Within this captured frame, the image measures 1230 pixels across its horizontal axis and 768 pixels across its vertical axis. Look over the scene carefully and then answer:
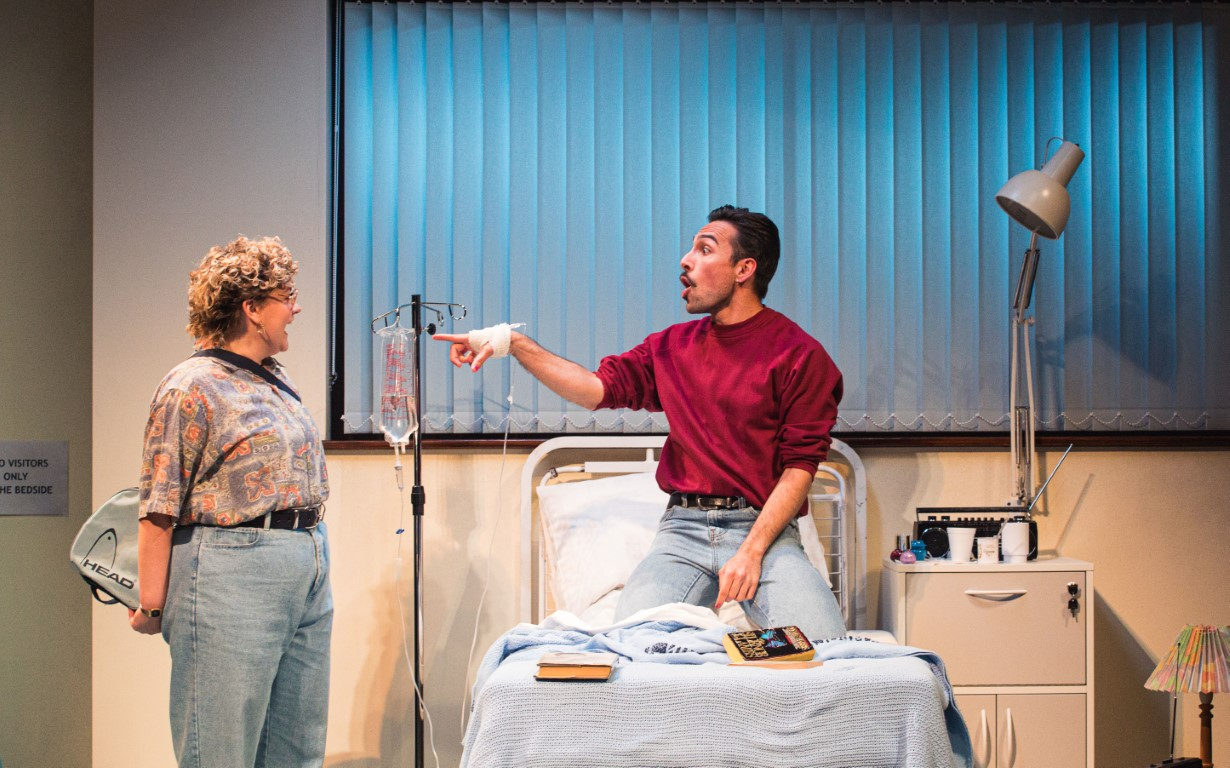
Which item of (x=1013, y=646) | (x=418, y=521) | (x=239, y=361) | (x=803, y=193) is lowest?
(x=1013, y=646)

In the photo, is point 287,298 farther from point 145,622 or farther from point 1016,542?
point 1016,542

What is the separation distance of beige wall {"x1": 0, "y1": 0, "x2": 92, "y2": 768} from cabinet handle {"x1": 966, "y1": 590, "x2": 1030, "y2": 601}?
292cm

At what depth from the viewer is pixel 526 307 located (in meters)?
3.52

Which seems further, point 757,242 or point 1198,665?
point 757,242

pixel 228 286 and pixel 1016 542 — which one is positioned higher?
pixel 228 286

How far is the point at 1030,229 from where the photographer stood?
3279mm

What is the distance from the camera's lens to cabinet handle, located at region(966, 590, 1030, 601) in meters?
3.03

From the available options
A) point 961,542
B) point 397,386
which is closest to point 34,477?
point 397,386

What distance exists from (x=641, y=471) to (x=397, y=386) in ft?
2.84

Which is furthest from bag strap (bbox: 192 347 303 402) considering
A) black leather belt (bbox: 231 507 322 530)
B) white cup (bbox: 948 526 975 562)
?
white cup (bbox: 948 526 975 562)

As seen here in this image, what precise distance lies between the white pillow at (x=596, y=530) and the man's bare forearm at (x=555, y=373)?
51 cm

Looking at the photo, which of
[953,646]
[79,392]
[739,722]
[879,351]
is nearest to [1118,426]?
[879,351]

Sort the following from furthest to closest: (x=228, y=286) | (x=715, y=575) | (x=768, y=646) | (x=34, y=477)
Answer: (x=34, y=477)
(x=715, y=575)
(x=228, y=286)
(x=768, y=646)

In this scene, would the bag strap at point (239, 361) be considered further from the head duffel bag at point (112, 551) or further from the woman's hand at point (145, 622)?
the woman's hand at point (145, 622)
